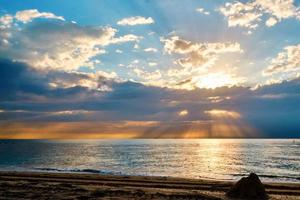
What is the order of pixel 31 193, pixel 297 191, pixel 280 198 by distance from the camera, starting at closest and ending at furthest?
pixel 31 193 → pixel 280 198 → pixel 297 191

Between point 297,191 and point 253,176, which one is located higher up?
point 253,176

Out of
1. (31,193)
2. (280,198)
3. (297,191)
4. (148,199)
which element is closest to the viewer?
(148,199)

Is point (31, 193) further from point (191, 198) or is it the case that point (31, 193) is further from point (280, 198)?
point (280, 198)

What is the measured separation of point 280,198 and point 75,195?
17.8 metres

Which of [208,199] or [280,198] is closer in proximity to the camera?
[208,199]

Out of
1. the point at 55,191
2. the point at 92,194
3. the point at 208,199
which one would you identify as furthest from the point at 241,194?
the point at 55,191

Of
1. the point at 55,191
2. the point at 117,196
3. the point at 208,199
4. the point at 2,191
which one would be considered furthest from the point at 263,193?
the point at 2,191

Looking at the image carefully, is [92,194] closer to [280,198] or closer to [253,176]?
[253,176]

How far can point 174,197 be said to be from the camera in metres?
27.6

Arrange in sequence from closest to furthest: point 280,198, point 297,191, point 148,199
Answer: point 148,199, point 280,198, point 297,191

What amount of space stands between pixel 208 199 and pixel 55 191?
13.1 meters

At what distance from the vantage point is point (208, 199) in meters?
26.5

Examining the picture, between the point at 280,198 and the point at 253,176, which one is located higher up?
the point at 253,176

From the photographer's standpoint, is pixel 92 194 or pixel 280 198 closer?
pixel 92 194
